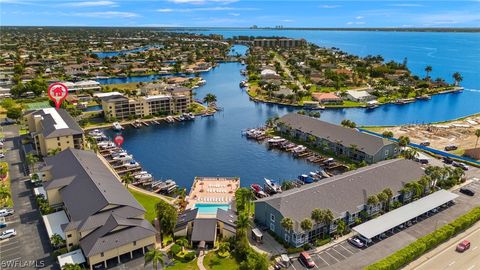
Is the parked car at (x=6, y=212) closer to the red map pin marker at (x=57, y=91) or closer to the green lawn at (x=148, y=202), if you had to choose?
the green lawn at (x=148, y=202)

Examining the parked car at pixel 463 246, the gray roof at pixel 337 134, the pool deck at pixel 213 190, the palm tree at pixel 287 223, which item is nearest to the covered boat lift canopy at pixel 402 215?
the parked car at pixel 463 246

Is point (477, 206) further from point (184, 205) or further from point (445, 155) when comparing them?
point (184, 205)

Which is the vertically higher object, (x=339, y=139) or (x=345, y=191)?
(x=345, y=191)

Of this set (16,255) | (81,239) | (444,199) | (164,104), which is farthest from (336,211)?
(164,104)

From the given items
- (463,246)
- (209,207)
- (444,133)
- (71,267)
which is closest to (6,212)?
(71,267)

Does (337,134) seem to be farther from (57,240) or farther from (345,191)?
(57,240)
